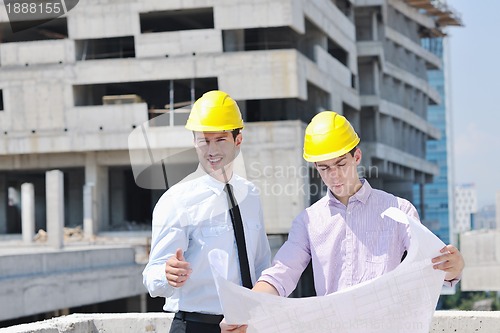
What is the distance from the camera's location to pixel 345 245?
12.7ft

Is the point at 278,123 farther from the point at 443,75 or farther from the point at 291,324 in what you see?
the point at 443,75

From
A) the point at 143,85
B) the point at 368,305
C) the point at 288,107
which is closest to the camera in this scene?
the point at 368,305

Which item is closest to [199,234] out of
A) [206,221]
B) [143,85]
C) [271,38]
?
[206,221]

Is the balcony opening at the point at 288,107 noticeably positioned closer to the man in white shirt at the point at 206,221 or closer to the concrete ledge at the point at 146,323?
the concrete ledge at the point at 146,323

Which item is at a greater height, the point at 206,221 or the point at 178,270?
the point at 206,221

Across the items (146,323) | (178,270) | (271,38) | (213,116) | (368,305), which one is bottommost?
(146,323)

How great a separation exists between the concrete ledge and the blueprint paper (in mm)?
2142

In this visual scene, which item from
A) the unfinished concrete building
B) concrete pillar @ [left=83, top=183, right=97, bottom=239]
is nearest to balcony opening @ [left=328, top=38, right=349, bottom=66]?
the unfinished concrete building

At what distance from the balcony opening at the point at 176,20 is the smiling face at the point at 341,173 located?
32.0m

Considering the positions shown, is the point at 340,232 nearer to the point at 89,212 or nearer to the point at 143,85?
the point at 89,212

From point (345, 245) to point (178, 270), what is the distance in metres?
0.71

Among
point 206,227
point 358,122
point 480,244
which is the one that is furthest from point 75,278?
point 358,122

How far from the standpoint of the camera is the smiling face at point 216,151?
4.16 meters

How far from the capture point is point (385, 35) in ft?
168
